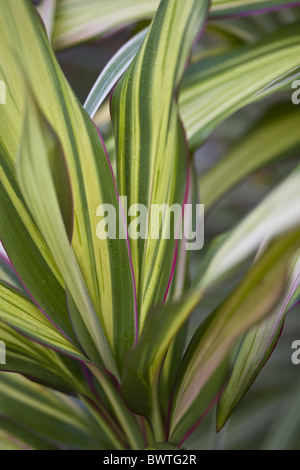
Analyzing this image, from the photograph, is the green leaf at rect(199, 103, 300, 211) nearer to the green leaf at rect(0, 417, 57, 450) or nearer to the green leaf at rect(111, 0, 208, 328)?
the green leaf at rect(111, 0, 208, 328)

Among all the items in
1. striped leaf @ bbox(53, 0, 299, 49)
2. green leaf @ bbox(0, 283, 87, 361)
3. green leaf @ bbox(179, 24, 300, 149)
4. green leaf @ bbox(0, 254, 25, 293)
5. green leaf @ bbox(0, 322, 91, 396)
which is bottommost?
green leaf @ bbox(0, 322, 91, 396)

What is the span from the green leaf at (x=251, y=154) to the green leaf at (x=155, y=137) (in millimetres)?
64

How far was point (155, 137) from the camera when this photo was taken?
1.67 feet

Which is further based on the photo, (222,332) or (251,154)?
(251,154)

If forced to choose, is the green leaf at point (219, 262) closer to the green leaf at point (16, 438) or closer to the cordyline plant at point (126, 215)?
the cordyline plant at point (126, 215)

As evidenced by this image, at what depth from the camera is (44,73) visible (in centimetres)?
48

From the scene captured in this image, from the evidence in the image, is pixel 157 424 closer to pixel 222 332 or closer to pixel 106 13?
pixel 222 332

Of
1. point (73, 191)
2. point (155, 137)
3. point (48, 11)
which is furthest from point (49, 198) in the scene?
point (48, 11)

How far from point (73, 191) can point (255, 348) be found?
0.28 m

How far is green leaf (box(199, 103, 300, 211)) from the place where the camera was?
57 cm

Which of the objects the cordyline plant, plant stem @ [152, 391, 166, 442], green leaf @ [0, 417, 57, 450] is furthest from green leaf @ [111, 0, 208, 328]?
green leaf @ [0, 417, 57, 450]

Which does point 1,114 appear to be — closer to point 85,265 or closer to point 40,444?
point 85,265

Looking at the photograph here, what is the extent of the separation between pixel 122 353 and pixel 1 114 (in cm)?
30
